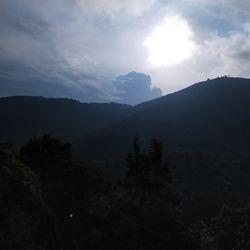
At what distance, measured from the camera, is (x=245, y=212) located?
6316cm

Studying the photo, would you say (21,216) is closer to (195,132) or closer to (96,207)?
(96,207)

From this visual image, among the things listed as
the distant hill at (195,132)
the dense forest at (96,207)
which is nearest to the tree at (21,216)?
the dense forest at (96,207)

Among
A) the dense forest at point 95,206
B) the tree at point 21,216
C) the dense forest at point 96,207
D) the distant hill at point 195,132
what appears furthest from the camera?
the distant hill at point 195,132

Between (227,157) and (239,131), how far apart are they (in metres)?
31.9

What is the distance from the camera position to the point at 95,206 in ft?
147

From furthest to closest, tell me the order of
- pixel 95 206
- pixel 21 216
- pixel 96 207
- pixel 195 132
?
pixel 195 132
pixel 95 206
pixel 96 207
pixel 21 216

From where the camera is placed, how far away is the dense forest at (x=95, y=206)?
25.3 m

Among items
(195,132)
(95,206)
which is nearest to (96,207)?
(95,206)

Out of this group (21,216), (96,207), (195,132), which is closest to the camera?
(21,216)

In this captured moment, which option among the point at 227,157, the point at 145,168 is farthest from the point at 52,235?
the point at 227,157

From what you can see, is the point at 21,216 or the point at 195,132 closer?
the point at 21,216

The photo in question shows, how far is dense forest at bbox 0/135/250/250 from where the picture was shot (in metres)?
25.3

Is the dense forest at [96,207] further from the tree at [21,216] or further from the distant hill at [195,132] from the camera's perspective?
the distant hill at [195,132]

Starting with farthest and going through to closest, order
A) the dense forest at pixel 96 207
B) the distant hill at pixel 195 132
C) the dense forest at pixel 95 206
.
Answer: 1. the distant hill at pixel 195 132
2. the dense forest at pixel 95 206
3. the dense forest at pixel 96 207
